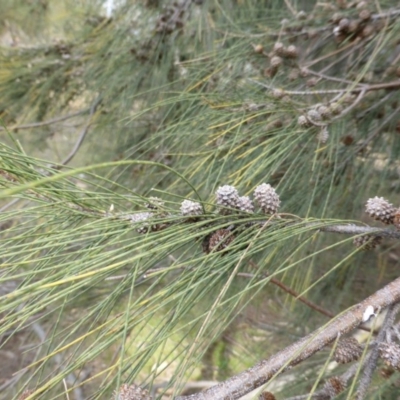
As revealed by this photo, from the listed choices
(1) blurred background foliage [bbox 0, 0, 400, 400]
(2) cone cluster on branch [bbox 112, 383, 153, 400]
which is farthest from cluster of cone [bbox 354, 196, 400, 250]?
(2) cone cluster on branch [bbox 112, 383, 153, 400]

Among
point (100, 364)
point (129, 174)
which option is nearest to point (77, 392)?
point (100, 364)

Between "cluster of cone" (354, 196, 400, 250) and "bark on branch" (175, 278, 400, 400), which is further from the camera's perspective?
"cluster of cone" (354, 196, 400, 250)

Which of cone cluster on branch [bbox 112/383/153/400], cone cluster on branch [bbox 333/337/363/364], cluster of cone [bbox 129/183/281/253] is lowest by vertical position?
cone cluster on branch [bbox 333/337/363/364]

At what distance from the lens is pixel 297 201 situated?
0.84 m

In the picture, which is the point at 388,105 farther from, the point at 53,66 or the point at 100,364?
the point at 100,364

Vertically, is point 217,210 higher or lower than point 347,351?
higher

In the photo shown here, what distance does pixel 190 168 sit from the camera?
2.72 feet

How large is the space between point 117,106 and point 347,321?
1037mm

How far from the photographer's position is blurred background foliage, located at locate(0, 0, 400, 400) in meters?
0.43

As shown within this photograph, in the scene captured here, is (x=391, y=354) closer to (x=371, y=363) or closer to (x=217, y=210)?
(x=371, y=363)

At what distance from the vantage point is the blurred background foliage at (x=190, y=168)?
0.43m

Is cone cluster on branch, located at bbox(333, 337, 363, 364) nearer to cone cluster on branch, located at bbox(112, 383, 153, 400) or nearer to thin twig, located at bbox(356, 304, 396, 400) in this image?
thin twig, located at bbox(356, 304, 396, 400)

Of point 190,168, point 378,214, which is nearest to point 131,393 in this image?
point 378,214

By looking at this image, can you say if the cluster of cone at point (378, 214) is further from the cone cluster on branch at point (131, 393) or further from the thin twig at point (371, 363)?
the cone cluster on branch at point (131, 393)
